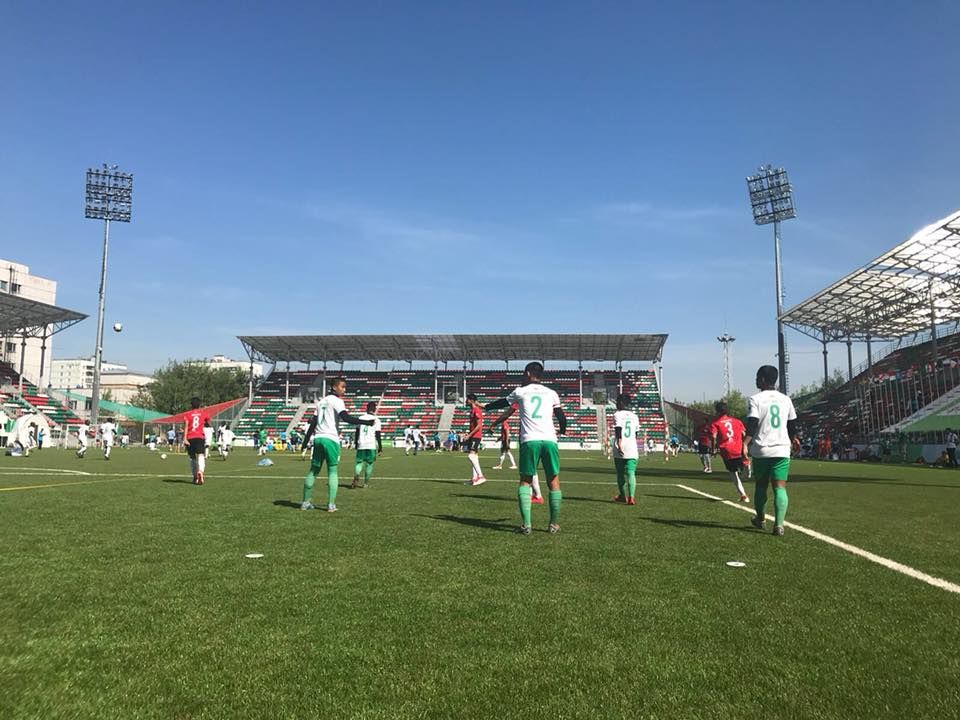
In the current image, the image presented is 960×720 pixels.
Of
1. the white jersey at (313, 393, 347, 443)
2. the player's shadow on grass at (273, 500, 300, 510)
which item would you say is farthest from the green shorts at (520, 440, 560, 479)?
the player's shadow on grass at (273, 500, 300, 510)

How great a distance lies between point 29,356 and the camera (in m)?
90.7

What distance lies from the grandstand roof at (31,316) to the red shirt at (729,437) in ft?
171

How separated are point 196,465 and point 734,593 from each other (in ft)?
38.8

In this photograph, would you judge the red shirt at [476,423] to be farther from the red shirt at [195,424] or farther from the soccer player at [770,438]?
the soccer player at [770,438]

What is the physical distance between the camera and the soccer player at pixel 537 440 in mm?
6848

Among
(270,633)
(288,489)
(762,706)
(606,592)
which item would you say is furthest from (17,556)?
(288,489)

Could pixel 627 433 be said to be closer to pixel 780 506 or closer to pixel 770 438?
pixel 770 438

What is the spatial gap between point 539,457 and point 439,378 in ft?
184

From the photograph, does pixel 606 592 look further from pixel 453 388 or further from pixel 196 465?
pixel 453 388

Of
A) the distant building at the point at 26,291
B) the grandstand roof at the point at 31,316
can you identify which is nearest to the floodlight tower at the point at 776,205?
the grandstand roof at the point at 31,316

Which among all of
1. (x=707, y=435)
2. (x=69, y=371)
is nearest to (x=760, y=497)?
(x=707, y=435)

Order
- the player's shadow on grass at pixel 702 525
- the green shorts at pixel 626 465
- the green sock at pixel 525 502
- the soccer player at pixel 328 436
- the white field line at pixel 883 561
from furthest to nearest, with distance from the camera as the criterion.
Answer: the green shorts at pixel 626 465
the soccer player at pixel 328 436
the player's shadow on grass at pixel 702 525
the green sock at pixel 525 502
the white field line at pixel 883 561

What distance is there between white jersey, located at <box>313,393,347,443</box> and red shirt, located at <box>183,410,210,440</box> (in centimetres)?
561

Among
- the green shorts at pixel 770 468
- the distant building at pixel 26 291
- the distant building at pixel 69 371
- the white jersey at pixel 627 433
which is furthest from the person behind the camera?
the distant building at pixel 69 371
